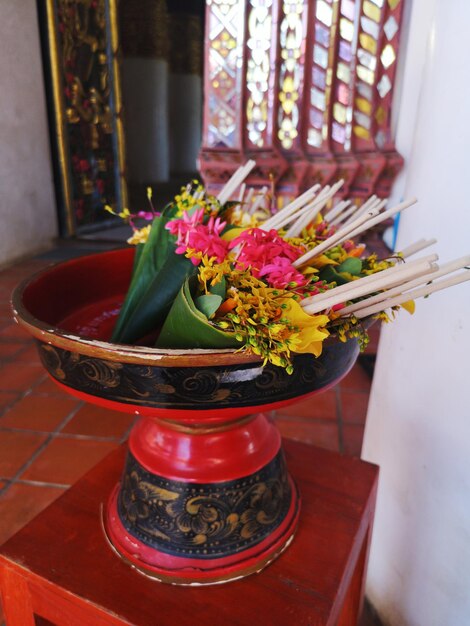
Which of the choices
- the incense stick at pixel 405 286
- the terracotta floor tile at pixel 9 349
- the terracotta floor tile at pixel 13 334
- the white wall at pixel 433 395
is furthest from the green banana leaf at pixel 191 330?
the terracotta floor tile at pixel 13 334

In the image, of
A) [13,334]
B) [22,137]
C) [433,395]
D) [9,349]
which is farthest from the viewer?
[22,137]

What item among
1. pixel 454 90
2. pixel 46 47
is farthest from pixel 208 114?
pixel 46 47

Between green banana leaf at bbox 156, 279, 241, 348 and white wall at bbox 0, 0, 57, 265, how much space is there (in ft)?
11.8

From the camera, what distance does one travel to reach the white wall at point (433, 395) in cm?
71

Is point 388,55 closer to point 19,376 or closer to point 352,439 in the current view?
point 352,439

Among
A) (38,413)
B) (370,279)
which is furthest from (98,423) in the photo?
(370,279)

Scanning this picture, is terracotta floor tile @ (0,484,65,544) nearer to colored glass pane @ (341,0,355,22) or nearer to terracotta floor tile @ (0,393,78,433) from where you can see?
terracotta floor tile @ (0,393,78,433)

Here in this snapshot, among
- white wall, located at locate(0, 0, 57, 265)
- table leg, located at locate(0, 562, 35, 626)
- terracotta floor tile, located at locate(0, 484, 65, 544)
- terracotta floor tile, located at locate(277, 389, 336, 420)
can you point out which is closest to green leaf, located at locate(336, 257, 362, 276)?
table leg, located at locate(0, 562, 35, 626)

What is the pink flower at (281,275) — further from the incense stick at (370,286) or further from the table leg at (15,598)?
the table leg at (15,598)

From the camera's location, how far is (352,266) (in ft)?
1.95

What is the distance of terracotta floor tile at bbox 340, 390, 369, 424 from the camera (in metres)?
1.73

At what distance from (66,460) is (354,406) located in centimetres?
101

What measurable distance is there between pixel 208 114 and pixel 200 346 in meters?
1.61

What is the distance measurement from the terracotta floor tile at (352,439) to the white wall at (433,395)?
527 mm
